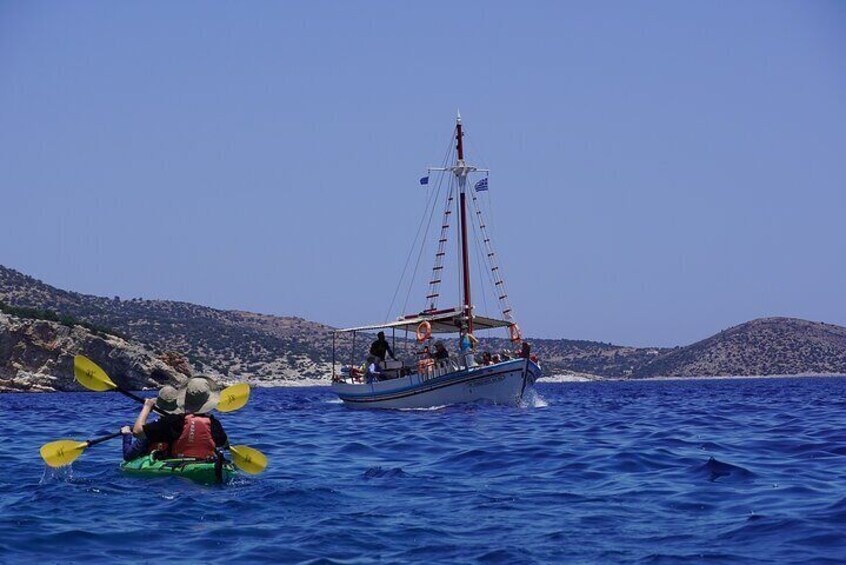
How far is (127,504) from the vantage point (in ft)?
45.1

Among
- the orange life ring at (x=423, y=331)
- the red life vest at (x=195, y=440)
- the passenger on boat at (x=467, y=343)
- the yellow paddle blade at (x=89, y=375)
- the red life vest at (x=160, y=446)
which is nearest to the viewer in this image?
the red life vest at (x=195, y=440)

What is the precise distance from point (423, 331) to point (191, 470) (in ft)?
91.3

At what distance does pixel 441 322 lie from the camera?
149 ft

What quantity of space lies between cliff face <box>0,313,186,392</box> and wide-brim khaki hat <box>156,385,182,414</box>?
2414 inches

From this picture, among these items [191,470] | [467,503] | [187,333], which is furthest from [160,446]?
[187,333]

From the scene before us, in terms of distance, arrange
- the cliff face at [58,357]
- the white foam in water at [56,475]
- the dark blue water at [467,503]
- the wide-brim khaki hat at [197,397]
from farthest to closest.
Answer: the cliff face at [58,357], the white foam in water at [56,475], the wide-brim khaki hat at [197,397], the dark blue water at [467,503]

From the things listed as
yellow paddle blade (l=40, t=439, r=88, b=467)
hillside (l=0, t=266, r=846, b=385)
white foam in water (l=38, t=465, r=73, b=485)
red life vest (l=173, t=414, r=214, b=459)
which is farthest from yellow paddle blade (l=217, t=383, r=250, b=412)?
hillside (l=0, t=266, r=846, b=385)

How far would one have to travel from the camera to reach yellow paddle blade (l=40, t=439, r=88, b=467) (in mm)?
16266

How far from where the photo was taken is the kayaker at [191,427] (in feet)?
52.1

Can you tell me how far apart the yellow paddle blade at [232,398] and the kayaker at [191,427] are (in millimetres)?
850

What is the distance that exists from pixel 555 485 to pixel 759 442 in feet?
25.1

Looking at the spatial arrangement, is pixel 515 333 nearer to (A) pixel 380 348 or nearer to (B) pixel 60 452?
(A) pixel 380 348

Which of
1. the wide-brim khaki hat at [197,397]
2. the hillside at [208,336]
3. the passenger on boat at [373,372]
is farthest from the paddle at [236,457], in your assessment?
the hillside at [208,336]

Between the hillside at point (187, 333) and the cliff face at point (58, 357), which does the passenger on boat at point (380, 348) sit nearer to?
the cliff face at point (58, 357)
